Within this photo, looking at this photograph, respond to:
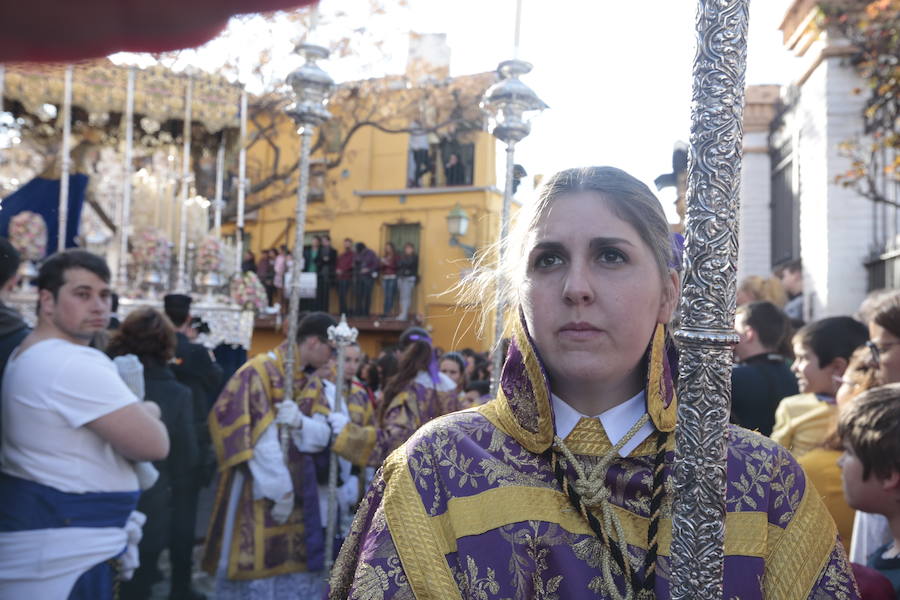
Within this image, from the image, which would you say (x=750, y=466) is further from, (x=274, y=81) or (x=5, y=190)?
(x=274, y=81)

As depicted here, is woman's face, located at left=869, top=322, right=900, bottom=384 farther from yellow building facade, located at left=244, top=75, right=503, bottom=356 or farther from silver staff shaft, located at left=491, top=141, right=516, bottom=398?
yellow building facade, located at left=244, top=75, right=503, bottom=356

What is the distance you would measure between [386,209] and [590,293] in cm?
2197

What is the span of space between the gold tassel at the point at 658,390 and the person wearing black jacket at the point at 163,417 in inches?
142

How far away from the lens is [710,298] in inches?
39.4

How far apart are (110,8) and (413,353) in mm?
4975

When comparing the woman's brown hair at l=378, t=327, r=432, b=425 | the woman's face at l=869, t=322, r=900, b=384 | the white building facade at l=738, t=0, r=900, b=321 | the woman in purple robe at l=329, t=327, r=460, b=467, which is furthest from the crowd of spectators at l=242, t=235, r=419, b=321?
the woman's face at l=869, t=322, r=900, b=384

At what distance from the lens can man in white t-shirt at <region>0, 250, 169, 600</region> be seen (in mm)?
2836

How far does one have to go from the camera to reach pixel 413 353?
213 inches

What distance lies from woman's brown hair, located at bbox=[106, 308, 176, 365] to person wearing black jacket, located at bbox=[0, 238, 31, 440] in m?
1.21

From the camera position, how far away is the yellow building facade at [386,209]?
20984mm

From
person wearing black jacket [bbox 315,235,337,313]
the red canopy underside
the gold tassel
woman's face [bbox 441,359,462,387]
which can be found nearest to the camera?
the red canopy underside

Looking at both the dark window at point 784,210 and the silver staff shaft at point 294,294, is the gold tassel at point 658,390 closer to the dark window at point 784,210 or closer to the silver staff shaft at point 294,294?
the silver staff shaft at point 294,294

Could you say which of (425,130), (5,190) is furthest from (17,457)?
(425,130)

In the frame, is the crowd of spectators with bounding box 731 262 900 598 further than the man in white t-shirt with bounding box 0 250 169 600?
No
